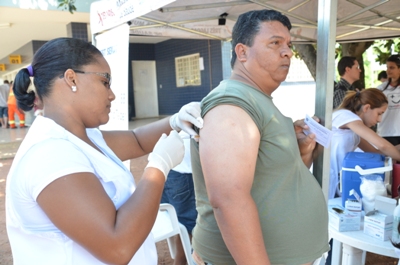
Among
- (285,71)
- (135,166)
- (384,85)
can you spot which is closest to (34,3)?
(135,166)

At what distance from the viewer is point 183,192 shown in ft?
7.98

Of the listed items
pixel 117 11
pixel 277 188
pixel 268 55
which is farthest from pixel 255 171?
pixel 117 11

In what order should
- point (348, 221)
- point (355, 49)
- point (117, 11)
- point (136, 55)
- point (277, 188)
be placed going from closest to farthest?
point (277, 188), point (348, 221), point (117, 11), point (355, 49), point (136, 55)

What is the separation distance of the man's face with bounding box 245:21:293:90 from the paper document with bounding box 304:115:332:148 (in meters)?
0.26

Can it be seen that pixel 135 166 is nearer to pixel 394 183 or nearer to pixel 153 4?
pixel 153 4

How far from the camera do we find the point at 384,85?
13.8 feet

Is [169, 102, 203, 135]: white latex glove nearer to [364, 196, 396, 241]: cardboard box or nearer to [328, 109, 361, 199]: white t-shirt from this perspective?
[364, 196, 396, 241]: cardboard box

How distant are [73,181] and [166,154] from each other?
35 centimetres

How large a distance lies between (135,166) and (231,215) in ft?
18.0

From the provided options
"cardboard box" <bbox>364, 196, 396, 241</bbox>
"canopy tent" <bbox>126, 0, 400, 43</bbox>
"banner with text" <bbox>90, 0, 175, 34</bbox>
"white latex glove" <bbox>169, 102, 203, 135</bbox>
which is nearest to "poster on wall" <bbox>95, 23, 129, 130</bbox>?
"banner with text" <bbox>90, 0, 175, 34</bbox>

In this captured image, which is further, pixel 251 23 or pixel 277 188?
pixel 251 23

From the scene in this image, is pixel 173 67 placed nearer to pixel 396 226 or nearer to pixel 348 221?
pixel 348 221

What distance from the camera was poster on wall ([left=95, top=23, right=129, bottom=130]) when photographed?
2.93m

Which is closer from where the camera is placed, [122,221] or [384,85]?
[122,221]
